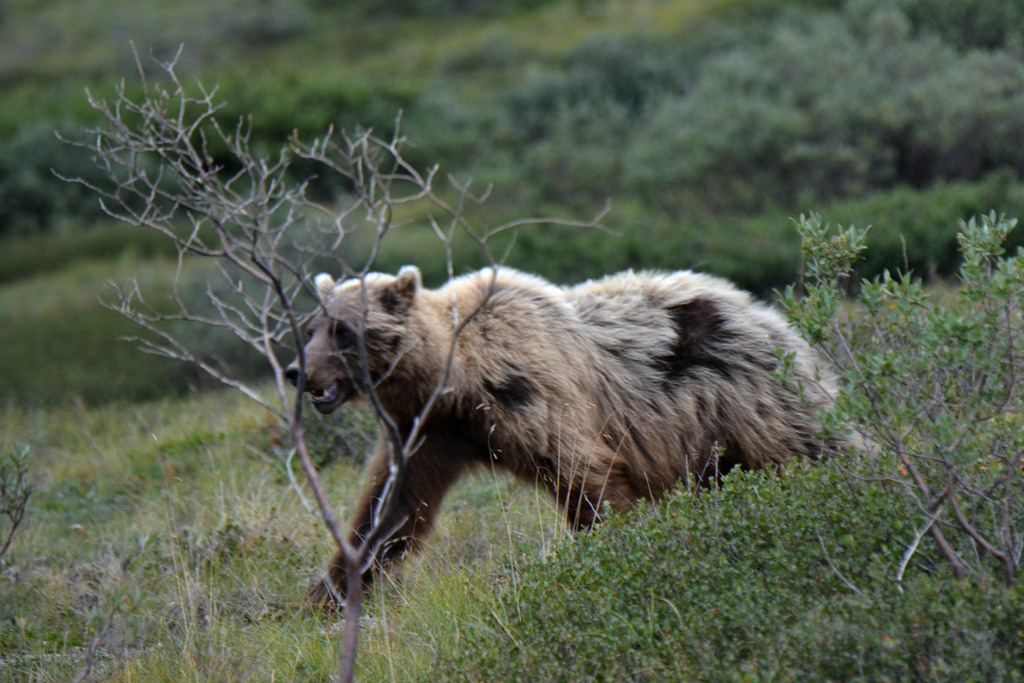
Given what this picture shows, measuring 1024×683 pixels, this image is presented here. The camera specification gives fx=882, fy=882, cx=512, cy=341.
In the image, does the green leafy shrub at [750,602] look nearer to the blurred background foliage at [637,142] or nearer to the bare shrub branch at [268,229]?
the bare shrub branch at [268,229]

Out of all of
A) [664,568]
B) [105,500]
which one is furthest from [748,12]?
[664,568]

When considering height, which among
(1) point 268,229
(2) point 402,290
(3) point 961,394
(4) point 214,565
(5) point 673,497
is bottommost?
(4) point 214,565

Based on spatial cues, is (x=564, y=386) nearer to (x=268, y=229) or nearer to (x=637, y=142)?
(x=268, y=229)

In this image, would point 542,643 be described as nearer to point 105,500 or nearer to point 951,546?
point 951,546

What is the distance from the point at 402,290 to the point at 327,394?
751 millimetres

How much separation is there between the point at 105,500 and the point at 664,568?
596 cm

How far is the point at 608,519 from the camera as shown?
4.01 m

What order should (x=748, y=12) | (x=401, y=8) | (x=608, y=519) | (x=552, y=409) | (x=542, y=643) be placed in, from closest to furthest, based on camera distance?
(x=542, y=643)
(x=608, y=519)
(x=552, y=409)
(x=748, y=12)
(x=401, y=8)

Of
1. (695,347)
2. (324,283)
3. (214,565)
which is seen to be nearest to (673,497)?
(695,347)

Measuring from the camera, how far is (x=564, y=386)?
190 inches

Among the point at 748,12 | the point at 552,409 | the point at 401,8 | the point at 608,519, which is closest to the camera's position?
the point at 608,519

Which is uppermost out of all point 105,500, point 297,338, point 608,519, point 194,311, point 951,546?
point 297,338

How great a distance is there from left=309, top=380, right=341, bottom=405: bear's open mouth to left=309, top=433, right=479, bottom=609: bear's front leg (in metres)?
0.41

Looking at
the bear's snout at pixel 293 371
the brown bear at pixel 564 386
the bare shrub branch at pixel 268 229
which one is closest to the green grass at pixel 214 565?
the brown bear at pixel 564 386
